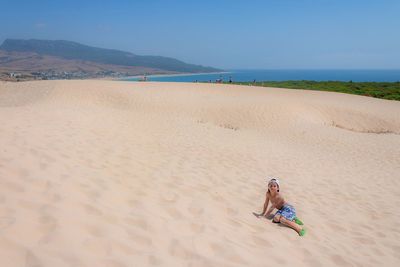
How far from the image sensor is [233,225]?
15.6 feet

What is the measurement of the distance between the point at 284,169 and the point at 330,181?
1.37 m

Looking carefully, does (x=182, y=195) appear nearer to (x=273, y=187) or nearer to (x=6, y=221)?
(x=273, y=187)

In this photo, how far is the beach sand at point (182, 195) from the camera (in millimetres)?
3359

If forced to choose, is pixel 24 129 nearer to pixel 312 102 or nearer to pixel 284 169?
pixel 284 169

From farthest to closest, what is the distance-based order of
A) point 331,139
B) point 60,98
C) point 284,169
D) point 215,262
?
point 60,98, point 331,139, point 284,169, point 215,262

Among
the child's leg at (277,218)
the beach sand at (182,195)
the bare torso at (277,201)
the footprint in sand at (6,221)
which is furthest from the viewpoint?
the bare torso at (277,201)

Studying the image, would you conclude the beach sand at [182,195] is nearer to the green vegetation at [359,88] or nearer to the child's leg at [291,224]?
the child's leg at [291,224]

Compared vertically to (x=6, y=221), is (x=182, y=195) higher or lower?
lower

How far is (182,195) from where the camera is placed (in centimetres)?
559

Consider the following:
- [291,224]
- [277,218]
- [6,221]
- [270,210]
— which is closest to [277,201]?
[270,210]

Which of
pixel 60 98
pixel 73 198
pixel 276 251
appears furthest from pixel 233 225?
pixel 60 98

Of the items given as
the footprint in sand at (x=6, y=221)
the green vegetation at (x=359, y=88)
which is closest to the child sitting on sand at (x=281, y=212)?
the footprint in sand at (x=6, y=221)

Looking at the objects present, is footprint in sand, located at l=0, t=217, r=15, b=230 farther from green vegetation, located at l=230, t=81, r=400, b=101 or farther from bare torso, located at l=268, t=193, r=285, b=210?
green vegetation, located at l=230, t=81, r=400, b=101

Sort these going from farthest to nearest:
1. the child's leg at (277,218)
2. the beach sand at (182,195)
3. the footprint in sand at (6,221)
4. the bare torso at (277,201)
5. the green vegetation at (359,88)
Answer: the green vegetation at (359,88) < the bare torso at (277,201) < the child's leg at (277,218) < the beach sand at (182,195) < the footprint in sand at (6,221)
